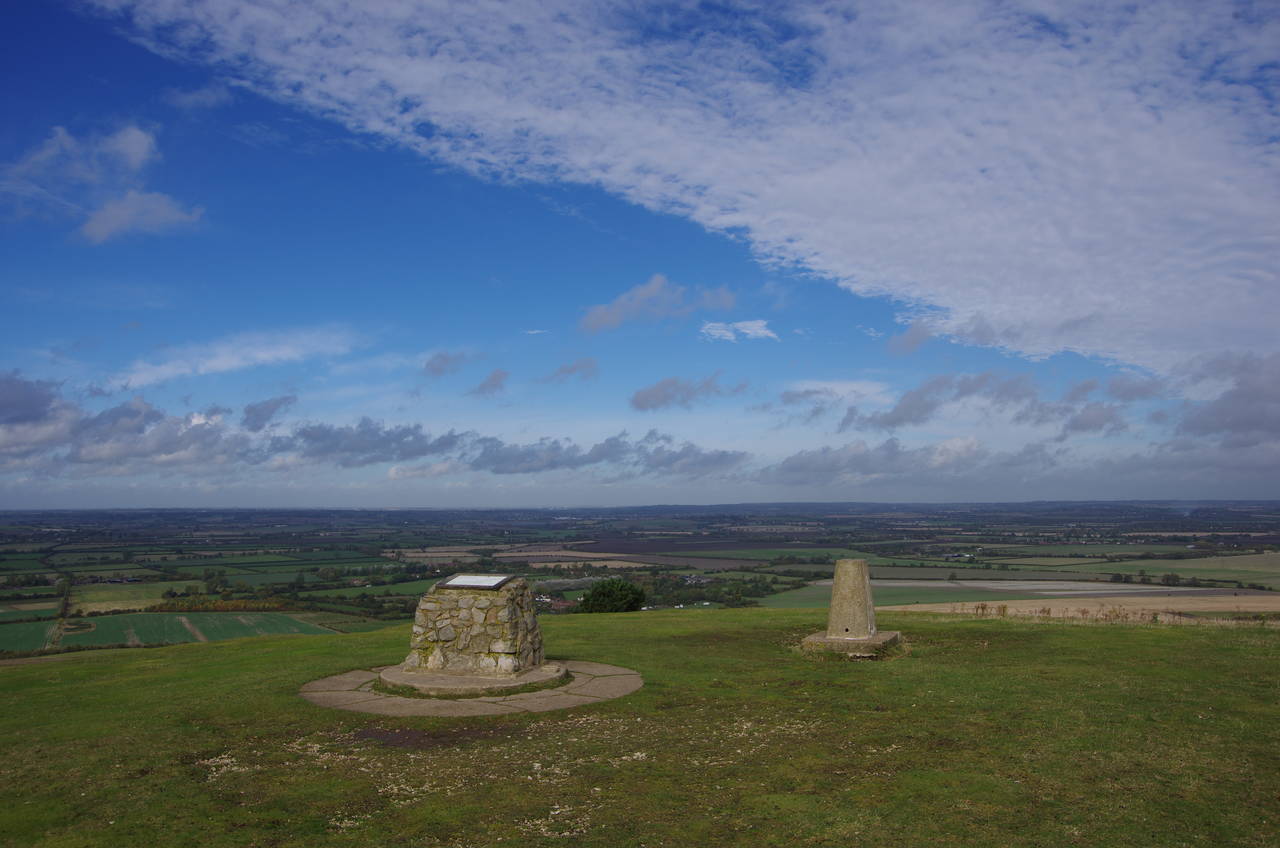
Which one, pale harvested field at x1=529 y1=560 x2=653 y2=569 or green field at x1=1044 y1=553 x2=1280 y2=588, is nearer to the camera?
green field at x1=1044 y1=553 x2=1280 y2=588

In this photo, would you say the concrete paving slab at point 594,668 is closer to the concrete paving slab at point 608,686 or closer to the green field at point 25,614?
the concrete paving slab at point 608,686

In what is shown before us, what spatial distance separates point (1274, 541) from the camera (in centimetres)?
12188

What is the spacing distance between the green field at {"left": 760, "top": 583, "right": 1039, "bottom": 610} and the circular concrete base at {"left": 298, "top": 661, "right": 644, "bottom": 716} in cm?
3282

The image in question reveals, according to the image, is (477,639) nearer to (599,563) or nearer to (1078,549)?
(599,563)

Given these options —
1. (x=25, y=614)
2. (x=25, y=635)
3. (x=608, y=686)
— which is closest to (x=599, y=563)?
(x=25, y=614)

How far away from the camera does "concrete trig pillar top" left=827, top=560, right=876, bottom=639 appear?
66.0 ft

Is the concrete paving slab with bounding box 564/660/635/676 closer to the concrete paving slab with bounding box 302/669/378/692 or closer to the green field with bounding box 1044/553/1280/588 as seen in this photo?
the concrete paving slab with bounding box 302/669/378/692

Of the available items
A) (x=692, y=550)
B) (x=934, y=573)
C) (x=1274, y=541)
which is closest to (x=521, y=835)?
(x=934, y=573)

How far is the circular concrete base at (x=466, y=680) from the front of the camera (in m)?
15.3

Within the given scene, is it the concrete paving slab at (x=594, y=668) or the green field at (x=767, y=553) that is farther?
the green field at (x=767, y=553)

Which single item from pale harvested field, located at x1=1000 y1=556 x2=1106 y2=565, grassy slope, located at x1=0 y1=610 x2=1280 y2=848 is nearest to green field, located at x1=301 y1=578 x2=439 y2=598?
grassy slope, located at x1=0 y1=610 x2=1280 y2=848

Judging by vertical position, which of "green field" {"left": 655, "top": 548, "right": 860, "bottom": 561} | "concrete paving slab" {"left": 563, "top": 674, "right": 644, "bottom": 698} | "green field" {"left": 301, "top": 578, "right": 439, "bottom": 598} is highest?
"concrete paving slab" {"left": 563, "top": 674, "right": 644, "bottom": 698}

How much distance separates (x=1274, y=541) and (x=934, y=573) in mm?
→ 76212

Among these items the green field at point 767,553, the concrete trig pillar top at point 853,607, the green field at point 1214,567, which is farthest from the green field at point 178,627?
the green field at point 767,553
